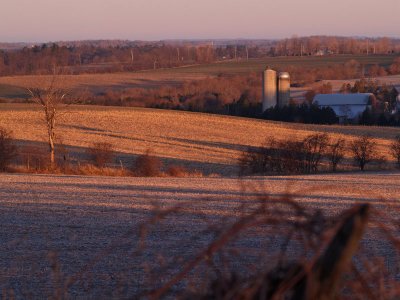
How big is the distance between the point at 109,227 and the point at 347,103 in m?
61.3

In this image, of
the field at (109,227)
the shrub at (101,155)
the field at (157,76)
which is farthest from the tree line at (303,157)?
the field at (157,76)

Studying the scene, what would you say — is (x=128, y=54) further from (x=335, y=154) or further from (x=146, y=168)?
(x=146, y=168)

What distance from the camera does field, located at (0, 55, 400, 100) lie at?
92.9m

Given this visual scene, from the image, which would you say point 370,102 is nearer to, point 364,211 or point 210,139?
point 210,139

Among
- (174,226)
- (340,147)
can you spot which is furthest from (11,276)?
(340,147)

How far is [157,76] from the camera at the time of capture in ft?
370

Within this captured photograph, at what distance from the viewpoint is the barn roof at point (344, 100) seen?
7356cm

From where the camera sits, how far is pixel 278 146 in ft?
112

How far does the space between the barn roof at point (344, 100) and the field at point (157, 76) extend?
24.6 m

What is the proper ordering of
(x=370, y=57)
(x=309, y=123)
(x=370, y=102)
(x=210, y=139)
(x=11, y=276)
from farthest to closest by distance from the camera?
1. (x=370, y=57)
2. (x=370, y=102)
3. (x=309, y=123)
4. (x=210, y=139)
5. (x=11, y=276)

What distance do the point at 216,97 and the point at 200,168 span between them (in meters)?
45.7

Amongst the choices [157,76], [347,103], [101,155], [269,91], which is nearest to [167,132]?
[101,155]

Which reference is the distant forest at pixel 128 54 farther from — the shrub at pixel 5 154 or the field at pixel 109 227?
the field at pixel 109 227

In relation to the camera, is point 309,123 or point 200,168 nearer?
point 200,168
